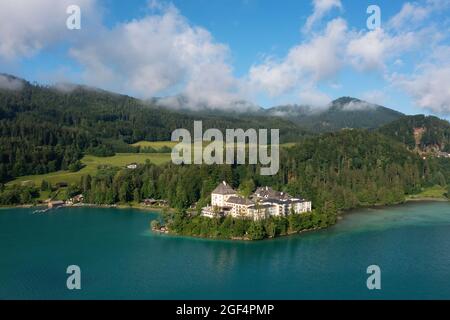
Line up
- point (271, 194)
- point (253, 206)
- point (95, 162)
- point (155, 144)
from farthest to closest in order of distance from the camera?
point (155, 144), point (95, 162), point (271, 194), point (253, 206)

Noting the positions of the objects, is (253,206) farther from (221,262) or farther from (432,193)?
(432,193)

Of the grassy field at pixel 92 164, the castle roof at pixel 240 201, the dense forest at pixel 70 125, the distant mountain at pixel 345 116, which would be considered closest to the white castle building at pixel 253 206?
the castle roof at pixel 240 201

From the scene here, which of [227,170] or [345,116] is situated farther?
[345,116]

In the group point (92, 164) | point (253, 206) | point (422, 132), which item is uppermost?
point (422, 132)

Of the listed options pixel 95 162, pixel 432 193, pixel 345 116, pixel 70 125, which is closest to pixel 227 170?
pixel 95 162

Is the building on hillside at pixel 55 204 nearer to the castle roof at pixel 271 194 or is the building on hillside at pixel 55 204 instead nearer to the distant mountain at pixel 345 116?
the castle roof at pixel 271 194
